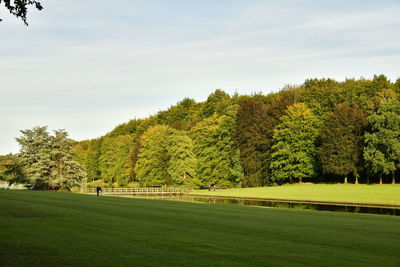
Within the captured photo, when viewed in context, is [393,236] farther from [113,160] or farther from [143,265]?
[113,160]

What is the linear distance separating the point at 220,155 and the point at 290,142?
60.4ft

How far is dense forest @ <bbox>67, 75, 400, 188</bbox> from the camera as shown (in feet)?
272

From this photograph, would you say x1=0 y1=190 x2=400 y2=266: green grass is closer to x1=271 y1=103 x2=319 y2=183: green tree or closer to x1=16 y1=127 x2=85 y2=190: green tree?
x1=16 y1=127 x2=85 y2=190: green tree

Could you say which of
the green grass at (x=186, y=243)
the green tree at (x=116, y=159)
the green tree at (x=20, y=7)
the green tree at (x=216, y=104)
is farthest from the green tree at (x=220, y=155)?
the green tree at (x=20, y=7)

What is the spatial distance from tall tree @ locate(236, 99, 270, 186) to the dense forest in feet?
0.73

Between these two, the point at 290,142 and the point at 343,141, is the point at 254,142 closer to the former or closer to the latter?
the point at 290,142

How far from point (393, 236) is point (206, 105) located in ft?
383

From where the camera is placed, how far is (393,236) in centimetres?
1866

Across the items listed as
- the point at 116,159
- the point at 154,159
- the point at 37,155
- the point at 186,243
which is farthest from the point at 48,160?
the point at 186,243

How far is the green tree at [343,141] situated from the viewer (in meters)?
85.4

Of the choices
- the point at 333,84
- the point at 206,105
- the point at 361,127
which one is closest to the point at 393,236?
the point at 361,127

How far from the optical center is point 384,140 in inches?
3086

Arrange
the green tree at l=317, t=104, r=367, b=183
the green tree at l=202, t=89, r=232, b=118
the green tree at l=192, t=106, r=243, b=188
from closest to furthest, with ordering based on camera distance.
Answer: the green tree at l=317, t=104, r=367, b=183, the green tree at l=192, t=106, r=243, b=188, the green tree at l=202, t=89, r=232, b=118

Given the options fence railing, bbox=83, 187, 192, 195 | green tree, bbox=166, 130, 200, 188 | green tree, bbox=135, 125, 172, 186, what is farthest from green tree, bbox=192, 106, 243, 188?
fence railing, bbox=83, 187, 192, 195
